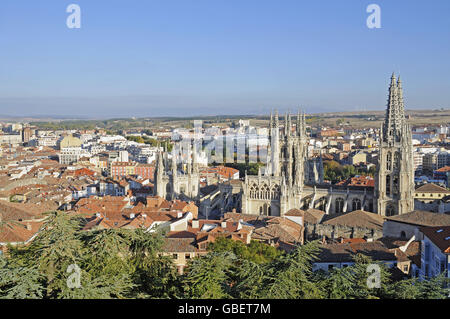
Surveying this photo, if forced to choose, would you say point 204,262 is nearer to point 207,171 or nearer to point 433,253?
point 433,253

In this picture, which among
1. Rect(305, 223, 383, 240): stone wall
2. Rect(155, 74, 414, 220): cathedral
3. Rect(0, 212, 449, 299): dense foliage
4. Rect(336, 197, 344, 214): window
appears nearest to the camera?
Rect(0, 212, 449, 299): dense foliage

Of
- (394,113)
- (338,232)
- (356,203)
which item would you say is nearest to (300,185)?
(356,203)

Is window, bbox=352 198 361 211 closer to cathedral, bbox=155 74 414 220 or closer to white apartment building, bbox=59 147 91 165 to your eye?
cathedral, bbox=155 74 414 220

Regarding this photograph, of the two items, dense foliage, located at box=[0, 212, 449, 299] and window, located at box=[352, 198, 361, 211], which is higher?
dense foliage, located at box=[0, 212, 449, 299]

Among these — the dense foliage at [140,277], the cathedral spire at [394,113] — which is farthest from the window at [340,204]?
the dense foliage at [140,277]

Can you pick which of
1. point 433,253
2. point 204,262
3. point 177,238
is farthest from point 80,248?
point 433,253

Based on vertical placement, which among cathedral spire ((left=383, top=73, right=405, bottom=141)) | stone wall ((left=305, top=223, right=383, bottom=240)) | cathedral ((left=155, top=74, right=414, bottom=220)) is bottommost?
stone wall ((left=305, top=223, right=383, bottom=240))

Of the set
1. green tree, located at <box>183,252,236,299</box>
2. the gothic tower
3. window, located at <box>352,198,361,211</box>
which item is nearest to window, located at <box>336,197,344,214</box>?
window, located at <box>352,198,361,211</box>
